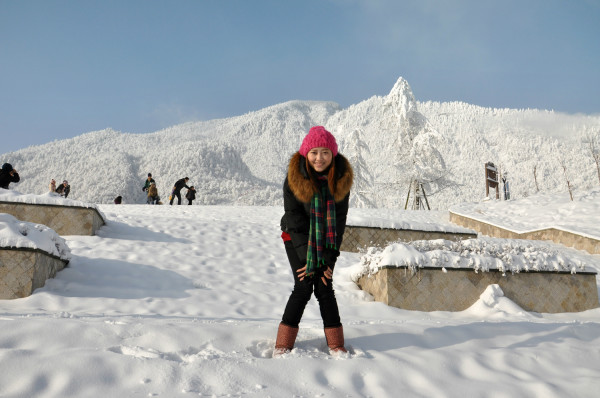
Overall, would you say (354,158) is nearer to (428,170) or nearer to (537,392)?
(428,170)

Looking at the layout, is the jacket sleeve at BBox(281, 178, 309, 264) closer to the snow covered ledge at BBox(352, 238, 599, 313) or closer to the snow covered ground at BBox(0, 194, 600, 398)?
the snow covered ground at BBox(0, 194, 600, 398)

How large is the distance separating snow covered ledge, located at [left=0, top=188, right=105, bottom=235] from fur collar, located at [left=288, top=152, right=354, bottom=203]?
7218 millimetres

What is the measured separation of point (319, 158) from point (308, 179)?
0.57 ft

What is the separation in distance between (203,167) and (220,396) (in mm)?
38695

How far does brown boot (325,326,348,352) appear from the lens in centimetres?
292

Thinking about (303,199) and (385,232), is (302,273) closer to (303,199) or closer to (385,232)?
(303,199)

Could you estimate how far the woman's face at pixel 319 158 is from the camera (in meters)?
3.07

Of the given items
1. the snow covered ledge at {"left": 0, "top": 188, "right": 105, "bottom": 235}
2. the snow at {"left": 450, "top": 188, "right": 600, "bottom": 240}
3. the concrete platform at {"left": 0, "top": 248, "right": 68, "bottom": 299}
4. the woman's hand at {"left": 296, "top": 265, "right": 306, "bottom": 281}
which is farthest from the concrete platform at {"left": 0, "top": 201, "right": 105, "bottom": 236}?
the snow at {"left": 450, "top": 188, "right": 600, "bottom": 240}

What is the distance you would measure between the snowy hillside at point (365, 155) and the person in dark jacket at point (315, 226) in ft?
73.8

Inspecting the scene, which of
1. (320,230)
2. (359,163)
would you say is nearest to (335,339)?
(320,230)

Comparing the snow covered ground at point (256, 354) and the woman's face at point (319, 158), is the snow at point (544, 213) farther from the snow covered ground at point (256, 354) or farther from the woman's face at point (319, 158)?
the woman's face at point (319, 158)

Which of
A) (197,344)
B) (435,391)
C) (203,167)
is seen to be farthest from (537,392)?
(203,167)

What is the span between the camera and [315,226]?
2.95m

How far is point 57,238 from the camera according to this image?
6164mm
